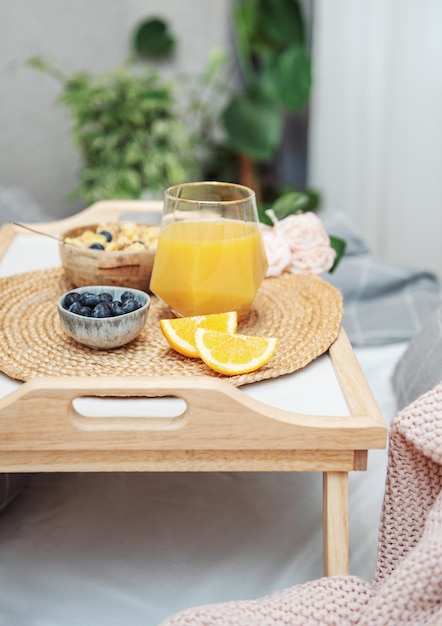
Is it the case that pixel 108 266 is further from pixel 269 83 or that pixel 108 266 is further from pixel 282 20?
pixel 282 20

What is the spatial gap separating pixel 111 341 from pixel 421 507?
1.32 feet

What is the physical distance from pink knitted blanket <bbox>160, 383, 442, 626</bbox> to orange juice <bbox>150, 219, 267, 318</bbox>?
0.28 meters

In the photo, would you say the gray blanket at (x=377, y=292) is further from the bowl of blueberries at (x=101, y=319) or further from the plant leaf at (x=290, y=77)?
the plant leaf at (x=290, y=77)

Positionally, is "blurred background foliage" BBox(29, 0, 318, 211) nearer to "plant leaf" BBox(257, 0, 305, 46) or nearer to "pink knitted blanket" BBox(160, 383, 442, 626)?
"plant leaf" BBox(257, 0, 305, 46)

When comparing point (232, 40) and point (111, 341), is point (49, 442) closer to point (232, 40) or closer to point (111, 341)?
point (111, 341)

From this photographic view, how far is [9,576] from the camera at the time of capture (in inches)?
35.9

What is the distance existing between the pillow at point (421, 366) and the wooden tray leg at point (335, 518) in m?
0.40

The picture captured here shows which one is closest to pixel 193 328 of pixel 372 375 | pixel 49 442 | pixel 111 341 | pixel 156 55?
pixel 111 341

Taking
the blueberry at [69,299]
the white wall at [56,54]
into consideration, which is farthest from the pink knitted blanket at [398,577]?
the white wall at [56,54]

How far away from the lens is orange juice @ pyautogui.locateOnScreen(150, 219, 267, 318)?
94 centimetres

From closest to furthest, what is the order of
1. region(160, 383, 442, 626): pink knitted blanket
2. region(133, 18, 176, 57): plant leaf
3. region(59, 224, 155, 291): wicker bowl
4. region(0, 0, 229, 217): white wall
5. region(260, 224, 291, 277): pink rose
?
1. region(160, 383, 442, 626): pink knitted blanket
2. region(59, 224, 155, 291): wicker bowl
3. region(260, 224, 291, 277): pink rose
4. region(0, 0, 229, 217): white wall
5. region(133, 18, 176, 57): plant leaf

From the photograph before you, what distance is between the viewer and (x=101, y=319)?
86 cm

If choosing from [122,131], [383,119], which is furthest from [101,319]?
[383,119]

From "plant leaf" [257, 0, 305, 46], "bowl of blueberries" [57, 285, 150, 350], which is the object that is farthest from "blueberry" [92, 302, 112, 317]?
"plant leaf" [257, 0, 305, 46]
